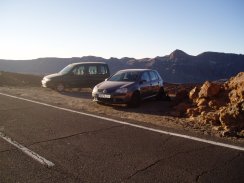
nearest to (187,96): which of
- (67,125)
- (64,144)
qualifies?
(67,125)

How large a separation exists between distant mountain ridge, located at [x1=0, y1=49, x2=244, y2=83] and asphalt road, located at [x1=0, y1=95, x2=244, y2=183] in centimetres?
13013

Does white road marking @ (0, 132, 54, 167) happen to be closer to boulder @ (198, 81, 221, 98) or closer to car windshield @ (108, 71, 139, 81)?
car windshield @ (108, 71, 139, 81)

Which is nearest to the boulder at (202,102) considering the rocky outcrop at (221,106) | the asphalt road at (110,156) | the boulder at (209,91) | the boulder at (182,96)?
the rocky outcrop at (221,106)

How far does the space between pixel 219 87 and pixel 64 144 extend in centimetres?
673

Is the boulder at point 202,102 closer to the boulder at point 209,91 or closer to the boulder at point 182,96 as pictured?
the boulder at point 209,91

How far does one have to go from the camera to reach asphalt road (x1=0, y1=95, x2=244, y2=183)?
504cm

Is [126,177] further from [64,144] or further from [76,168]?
[64,144]

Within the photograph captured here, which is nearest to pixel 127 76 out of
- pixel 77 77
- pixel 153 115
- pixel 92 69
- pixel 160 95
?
pixel 160 95

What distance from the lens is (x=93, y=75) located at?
2045cm

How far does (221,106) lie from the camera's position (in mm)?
10422

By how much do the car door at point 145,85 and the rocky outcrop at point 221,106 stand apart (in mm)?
1834

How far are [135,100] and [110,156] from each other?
6.56 meters

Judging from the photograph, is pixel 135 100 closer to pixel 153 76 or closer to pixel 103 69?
pixel 153 76

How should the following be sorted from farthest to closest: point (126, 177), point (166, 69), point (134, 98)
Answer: point (166, 69) < point (134, 98) < point (126, 177)
